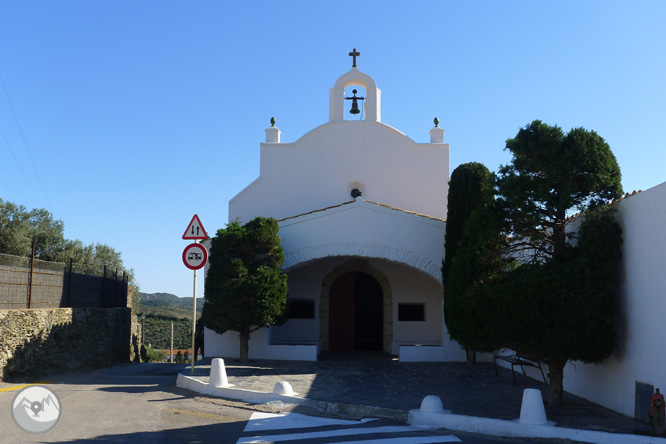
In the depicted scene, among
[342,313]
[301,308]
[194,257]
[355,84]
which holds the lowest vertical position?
[342,313]

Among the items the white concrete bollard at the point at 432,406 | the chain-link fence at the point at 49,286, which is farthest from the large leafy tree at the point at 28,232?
the white concrete bollard at the point at 432,406

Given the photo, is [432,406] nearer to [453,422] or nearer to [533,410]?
[453,422]

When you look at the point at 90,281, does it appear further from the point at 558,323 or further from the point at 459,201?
the point at 558,323

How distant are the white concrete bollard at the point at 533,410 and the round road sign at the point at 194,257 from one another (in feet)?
21.7

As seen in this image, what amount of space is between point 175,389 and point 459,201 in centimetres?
740

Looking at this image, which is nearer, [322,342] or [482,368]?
[482,368]

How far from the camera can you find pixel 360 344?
1733 centimetres

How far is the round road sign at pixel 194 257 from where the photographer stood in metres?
11.1

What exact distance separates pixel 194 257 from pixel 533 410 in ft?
22.7

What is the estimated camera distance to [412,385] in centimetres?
1062

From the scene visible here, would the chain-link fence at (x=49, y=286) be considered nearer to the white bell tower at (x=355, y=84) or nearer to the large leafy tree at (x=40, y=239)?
the large leafy tree at (x=40, y=239)

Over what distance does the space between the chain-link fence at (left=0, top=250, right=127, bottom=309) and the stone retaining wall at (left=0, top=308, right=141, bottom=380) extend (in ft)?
1.25

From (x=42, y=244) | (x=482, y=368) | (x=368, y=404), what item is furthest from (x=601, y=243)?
(x=42, y=244)

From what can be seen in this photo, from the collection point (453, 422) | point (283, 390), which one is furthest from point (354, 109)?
point (453, 422)
